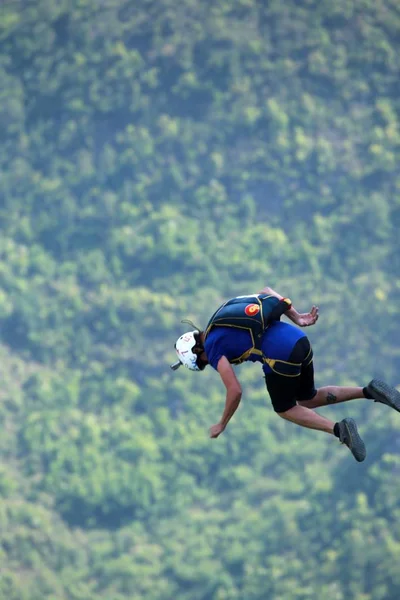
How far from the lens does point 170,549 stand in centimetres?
7812

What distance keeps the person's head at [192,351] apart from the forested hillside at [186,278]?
57562mm

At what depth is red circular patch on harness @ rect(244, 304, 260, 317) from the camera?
15.1 meters

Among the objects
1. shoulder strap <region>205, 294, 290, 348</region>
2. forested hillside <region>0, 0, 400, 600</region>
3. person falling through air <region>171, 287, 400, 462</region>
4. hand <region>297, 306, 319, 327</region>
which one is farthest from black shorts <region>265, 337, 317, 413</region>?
forested hillside <region>0, 0, 400, 600</region>

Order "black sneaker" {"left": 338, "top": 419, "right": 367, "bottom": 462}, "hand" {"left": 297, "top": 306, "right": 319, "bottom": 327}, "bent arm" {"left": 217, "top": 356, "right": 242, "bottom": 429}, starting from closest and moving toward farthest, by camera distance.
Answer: "bent arm" {"left": 217, "top": 356, "right": 242, "bottom": 429} < "black sneaker" {"left": 338, "top": 419, "right": 367, "bottom": 462} < "hand" {"left": 297, "top": 306, "right": 319, "bottom": 327}

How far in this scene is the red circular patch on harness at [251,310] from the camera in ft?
49.4

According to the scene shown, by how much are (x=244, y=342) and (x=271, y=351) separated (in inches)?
13.3

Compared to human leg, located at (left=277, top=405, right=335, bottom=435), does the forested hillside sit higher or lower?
lower

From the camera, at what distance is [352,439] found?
14953 mm

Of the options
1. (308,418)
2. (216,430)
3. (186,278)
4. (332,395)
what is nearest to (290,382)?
(308,418)

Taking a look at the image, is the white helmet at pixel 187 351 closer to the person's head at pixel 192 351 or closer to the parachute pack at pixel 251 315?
the person's head at pixel 192 351

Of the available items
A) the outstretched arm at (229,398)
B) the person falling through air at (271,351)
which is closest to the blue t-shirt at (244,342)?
the person falling through air at (271,351)

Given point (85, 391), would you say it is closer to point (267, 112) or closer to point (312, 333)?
point (312, 333)

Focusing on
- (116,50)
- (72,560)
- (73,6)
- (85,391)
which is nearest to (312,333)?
(85,391)

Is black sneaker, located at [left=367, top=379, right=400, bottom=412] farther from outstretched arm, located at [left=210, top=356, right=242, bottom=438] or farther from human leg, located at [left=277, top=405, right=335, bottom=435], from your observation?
outstretched arm, located at [left=210, top=356, right=242, bottom=438]
